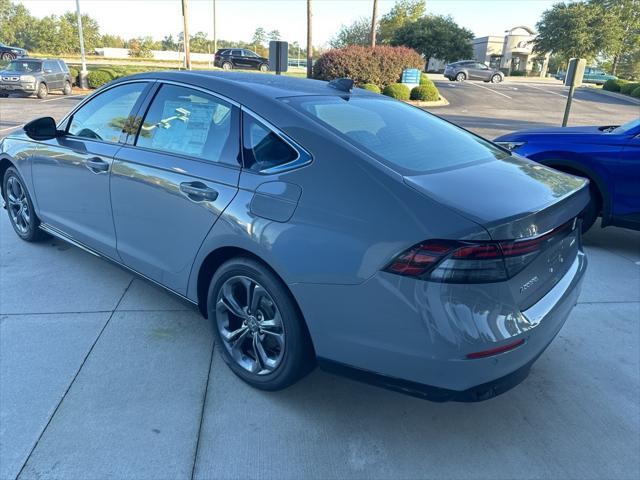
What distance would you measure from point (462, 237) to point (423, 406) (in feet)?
4.00

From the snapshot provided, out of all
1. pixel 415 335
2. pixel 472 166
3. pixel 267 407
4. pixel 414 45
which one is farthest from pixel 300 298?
pixel 414 45

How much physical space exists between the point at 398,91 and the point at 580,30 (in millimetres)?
39740

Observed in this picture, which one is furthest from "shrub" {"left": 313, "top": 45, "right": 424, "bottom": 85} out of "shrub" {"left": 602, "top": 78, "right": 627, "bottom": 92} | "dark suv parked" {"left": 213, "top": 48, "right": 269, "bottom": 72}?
"shrub" {"left": 602, "top": 78, "right": 627, "bottom": 92}

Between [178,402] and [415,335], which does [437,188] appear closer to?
[415,335]

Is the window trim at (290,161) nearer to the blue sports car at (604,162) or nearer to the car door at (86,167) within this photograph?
the car door at (86,167)

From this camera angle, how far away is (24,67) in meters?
20.7

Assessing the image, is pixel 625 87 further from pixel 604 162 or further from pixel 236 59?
pixel 604 162

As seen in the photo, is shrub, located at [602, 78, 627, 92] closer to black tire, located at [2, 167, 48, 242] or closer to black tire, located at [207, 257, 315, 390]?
black tire, located at [2, 167, 48, 242]

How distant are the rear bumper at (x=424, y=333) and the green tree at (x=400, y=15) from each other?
6067 centimetres

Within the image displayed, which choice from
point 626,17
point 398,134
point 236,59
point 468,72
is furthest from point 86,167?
point 626,17

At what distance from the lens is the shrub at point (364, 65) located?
2409 cm

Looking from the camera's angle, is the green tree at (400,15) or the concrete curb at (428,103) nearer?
the concrete curb at (428,103)

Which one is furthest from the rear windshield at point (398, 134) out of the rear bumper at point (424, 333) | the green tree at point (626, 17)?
the green tree at point (626, 17)

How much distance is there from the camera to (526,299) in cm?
213
